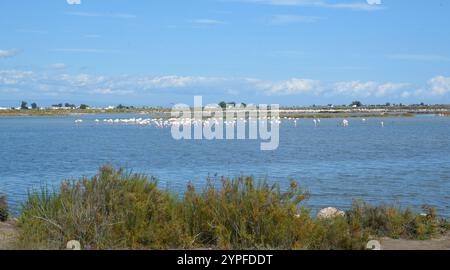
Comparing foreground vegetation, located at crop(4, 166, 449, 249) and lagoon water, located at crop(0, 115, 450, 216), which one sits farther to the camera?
lagoon water, located at crop(0, 115, 450, 216)

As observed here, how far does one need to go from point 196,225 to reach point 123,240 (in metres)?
Result: 1.26

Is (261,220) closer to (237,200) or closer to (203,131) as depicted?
(237,200)

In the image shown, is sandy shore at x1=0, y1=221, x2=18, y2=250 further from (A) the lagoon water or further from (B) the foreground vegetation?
(A) the lagoon water

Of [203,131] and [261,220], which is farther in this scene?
[203,131]

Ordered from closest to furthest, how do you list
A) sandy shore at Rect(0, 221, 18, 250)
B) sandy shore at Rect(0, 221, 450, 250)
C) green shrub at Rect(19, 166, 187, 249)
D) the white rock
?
sandy shore at Rect(0, 221, 18, 250)
green shrub at Rect(19, 166, 187, 249)
sandy shore at Rect(0, 221, 450, 250)
the white rock

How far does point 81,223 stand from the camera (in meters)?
9.26

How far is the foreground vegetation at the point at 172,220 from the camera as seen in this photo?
923cm

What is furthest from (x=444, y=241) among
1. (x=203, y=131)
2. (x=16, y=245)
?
(x=203, y=131)

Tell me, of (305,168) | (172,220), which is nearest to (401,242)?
(172,220)

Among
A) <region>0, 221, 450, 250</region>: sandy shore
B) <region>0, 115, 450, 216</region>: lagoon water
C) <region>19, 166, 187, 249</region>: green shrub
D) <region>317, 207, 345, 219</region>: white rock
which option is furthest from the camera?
<region>0, 115, 450, 216</region>: lagoon water

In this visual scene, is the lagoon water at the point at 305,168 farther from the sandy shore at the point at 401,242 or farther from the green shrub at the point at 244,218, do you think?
the sandy shore at the point at 401,242

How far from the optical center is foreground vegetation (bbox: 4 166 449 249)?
923cm

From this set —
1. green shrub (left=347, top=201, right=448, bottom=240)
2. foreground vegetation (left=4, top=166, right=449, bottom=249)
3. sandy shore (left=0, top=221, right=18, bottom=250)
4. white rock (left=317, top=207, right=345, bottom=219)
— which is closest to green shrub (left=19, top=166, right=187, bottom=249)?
foreground vegetation (left=4, top=166, right=449, bottom=249)

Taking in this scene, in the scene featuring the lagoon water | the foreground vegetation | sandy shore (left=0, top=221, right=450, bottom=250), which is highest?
the foreground vegetation
